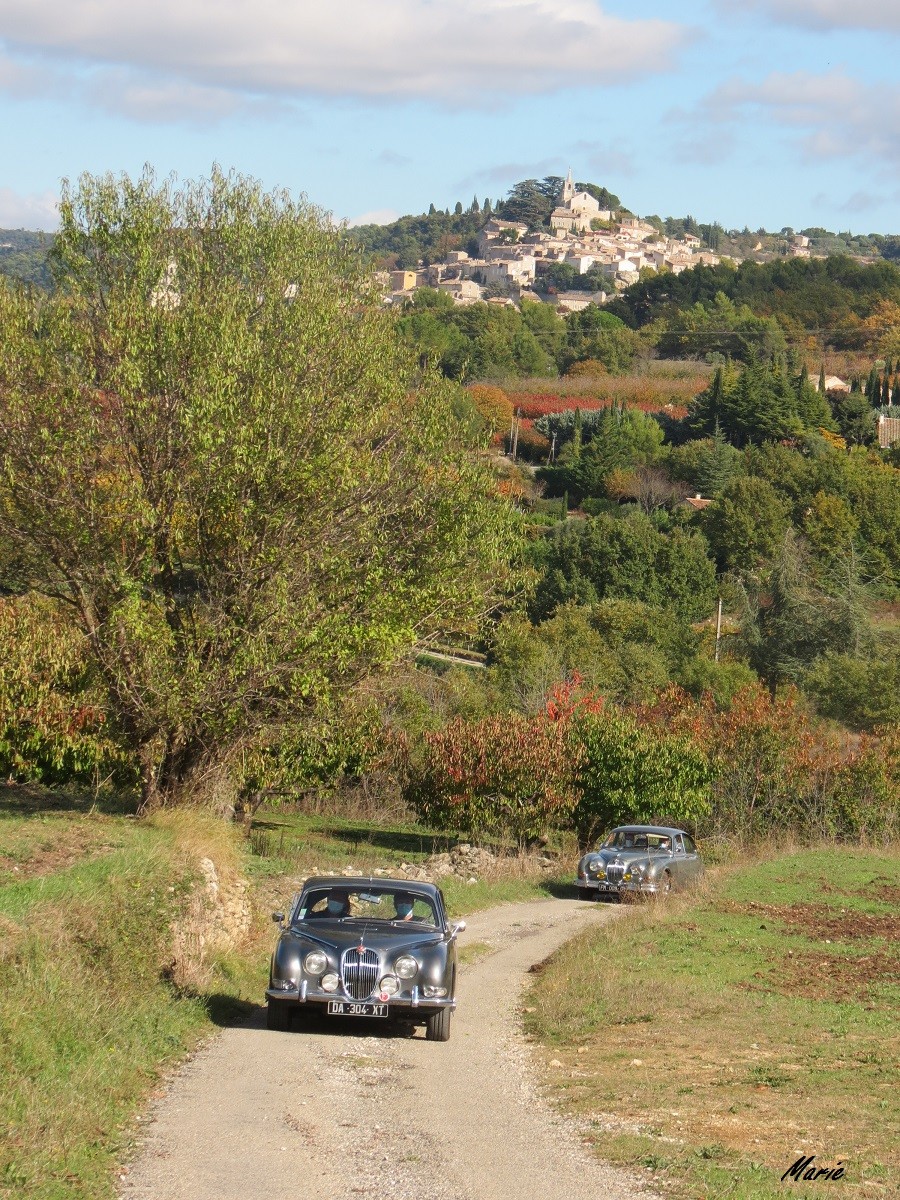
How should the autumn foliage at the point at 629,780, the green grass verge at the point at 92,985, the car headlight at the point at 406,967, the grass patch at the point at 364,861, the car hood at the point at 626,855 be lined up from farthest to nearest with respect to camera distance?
the autumn foliage at the point at 629,780 → the car hood at the point at 626,855 → the grass patch at the point at 364,861 → the car headlight at the point at 406,967 → the green grass verge at the point at 92,985

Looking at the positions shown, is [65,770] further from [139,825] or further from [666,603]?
[666,603]

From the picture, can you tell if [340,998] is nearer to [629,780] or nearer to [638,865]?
[638,865]

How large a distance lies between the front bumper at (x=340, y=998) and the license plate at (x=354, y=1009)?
0.10ft

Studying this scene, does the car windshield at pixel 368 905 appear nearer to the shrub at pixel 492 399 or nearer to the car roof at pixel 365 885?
the car roof at pixel 365 885

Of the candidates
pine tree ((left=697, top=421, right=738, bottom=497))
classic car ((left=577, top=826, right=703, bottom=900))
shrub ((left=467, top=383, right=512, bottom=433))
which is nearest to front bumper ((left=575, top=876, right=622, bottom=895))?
classic car ((left=577, top=826, right=703, bottom=900))

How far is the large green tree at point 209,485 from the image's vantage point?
20.7 meters

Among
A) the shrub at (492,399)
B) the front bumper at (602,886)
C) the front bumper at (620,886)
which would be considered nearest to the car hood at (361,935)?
the front bumper at (620,886)

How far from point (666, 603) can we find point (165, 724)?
67081 mm

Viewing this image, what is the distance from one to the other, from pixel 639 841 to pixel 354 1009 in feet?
53.4

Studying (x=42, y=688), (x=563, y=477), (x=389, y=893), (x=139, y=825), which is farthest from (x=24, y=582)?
(x=563, y=477)

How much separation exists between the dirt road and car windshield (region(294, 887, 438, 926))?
1.00m

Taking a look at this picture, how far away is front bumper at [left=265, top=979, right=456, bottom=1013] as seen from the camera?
1232cm

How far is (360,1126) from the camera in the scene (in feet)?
30.5

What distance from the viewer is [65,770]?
88.8 feet
